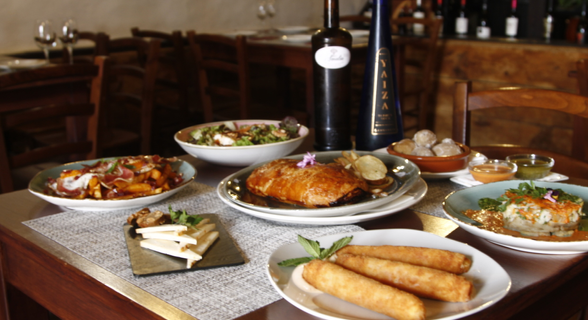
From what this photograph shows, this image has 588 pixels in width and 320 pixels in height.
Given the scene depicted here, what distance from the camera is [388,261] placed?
0.58 metres

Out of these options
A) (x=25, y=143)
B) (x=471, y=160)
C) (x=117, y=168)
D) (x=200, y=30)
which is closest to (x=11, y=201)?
(x=117, y=168)

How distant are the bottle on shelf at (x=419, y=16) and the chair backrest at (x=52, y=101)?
2.97 metres

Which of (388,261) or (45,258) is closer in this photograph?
(388,261)

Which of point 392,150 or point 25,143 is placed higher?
point 392,150

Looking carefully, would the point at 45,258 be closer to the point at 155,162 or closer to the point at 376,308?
the point at 155,162

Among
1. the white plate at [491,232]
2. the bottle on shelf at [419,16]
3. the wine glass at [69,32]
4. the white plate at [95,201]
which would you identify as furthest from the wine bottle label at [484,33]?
the white plate at [95,201]

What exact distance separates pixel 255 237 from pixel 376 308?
0.33 metres

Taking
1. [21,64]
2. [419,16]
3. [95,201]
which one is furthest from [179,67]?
[95,201]

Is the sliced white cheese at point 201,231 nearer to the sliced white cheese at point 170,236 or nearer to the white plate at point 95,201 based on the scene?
the sliced white cheese at point 170,236

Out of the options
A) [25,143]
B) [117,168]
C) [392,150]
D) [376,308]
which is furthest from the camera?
[25,143]

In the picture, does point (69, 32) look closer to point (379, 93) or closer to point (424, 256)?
point (379, 93)

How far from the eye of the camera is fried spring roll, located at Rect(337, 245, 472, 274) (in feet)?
1.95

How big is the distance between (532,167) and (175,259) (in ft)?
2.32

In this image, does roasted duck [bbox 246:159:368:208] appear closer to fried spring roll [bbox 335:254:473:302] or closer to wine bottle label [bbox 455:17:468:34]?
fried spring roll [bbox 335:254:473:302]
